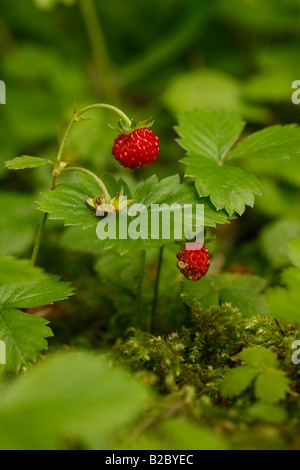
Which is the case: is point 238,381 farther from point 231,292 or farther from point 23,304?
point 23,304

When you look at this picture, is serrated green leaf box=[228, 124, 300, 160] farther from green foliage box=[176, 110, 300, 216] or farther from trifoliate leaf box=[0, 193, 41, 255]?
trifoliate leaf box=[0, 193, 41, 255]

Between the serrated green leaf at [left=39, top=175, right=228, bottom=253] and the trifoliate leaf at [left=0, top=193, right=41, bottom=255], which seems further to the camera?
the trifoliate leaf at [left=0, top=193, right=41, bottom=255]

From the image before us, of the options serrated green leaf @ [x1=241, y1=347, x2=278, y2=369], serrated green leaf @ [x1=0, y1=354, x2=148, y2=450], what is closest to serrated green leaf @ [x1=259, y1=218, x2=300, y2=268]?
serrated green leaf @ [x1=241, y1=347, x2=278, y2=369]

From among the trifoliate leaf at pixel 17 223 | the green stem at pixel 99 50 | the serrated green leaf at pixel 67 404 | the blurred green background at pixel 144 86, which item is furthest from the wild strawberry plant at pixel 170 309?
the green stem at pixel 99 50

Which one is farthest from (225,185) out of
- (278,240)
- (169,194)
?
(278,240)

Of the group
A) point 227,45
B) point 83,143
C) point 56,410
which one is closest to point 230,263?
point 83,143

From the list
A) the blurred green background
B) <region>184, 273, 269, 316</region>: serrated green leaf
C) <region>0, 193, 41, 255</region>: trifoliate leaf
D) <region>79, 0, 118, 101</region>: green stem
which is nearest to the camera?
<region>184, 273, 269, 316</region>: serrated green leaf
